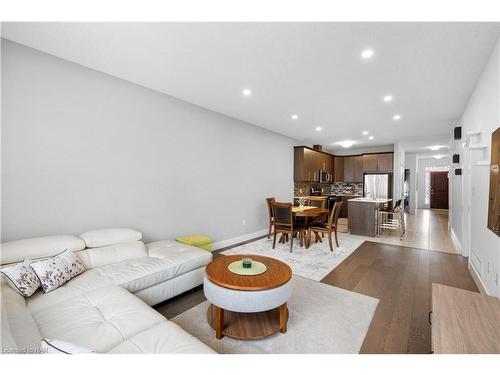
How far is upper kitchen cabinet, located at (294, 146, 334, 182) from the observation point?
22.8ft

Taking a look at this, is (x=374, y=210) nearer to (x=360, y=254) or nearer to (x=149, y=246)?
(x=360, y=254)

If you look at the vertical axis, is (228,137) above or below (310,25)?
below

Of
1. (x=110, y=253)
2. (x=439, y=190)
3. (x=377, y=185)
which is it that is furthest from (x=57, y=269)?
(x=439, y=190)

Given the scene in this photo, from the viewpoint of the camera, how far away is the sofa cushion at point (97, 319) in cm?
134

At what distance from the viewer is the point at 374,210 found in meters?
5.62

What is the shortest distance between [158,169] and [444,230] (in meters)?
7.66

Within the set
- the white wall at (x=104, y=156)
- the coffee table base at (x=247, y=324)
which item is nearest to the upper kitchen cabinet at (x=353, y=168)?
the white wall at (x=104, y=156)

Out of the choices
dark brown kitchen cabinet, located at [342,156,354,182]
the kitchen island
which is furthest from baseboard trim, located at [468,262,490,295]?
dark brown kitchen cabinet, located at [342,156,354,182]

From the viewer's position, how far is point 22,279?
5.74ft

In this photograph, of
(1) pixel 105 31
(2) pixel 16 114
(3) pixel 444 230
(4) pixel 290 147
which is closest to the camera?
(1) pixel 105 31

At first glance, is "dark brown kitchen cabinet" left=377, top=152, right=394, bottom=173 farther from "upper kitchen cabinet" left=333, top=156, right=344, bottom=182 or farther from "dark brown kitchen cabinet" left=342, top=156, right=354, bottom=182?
"upper kitchen cabinet" left=333, top=156, right=344, bottom=182

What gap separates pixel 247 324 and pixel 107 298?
3.87ft

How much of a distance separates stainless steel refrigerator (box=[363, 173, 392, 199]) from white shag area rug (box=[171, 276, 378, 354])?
5.93 meters
